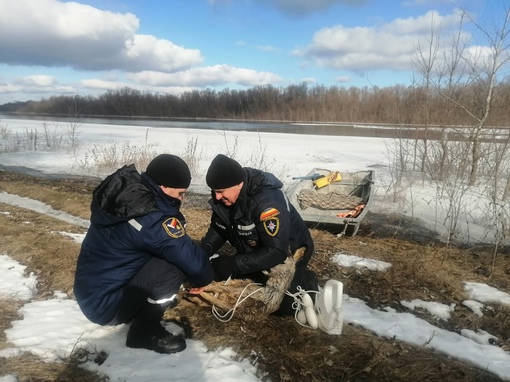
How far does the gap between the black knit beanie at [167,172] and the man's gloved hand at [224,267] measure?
824 mm

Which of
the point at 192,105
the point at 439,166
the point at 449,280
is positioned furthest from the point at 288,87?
the point at 449,280

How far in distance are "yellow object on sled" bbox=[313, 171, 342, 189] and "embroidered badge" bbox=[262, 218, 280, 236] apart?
4642 millimetres

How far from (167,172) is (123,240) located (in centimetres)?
51

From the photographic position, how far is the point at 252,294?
2.98 metres

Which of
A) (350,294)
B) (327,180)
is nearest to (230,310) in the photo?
(350,294)

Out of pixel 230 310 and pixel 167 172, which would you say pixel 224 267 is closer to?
pixel 230 310

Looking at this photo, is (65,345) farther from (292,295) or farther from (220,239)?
(292,295)

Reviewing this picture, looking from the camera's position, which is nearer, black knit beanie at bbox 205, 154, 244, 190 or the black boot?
the black boot

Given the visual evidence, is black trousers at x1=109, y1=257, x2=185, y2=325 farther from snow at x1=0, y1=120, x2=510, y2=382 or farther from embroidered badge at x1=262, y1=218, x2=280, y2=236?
embroidered badge at x1=262, y1=218, x2=280, y2=236

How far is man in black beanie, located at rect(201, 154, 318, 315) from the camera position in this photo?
286 cm

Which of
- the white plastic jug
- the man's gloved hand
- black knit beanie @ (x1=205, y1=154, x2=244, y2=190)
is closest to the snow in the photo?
the white plastic jug

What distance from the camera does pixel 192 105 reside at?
7831 centimetres

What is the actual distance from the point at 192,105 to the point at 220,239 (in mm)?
78191

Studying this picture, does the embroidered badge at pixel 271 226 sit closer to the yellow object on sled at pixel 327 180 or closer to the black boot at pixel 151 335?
the black boot at pixel 151 335
